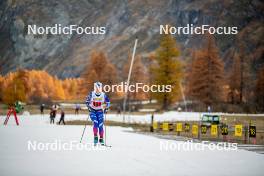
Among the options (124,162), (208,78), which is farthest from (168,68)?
(124,162)

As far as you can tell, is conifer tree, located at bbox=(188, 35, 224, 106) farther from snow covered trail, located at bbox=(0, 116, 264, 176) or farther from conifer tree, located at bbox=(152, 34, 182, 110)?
snow covered trail, located at bbox=(0, 116, 264, 176)

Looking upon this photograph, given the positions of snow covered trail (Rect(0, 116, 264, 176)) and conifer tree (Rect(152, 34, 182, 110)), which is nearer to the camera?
snow covered trail (Rect(0, 116, 264, 176))

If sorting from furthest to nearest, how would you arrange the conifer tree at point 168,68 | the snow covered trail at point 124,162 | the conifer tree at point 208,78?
the conifer tree at point 208,78 → the conifer tree at point 168,68 → the snow covered trail at point 124,162

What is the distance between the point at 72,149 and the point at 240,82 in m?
77.0

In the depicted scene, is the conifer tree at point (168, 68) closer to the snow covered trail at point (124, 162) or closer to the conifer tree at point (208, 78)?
the conifer tree at point (208, 78)

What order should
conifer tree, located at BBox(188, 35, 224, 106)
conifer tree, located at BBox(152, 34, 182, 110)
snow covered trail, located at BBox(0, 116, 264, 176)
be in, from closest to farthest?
snow covered trail, located at BBox(0, 116, 264, 176)
conifer tree, located at BBox(152, 34, 182, 110)
conifer tree, located at BBox(188, 35, 224, 106)

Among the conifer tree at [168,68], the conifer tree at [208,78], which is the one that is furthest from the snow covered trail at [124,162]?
the conifer tree at [208,78]

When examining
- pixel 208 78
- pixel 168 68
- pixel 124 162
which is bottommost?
pixel 124 162

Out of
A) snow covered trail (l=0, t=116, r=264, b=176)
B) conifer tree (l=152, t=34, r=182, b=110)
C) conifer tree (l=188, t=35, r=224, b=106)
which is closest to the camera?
snow covered trail (l=0, t=116, r=264, b=176)

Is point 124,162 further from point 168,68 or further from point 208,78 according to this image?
point 208,78

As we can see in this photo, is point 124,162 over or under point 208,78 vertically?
under

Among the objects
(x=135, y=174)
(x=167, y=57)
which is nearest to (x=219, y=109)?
(x=167, y=57)

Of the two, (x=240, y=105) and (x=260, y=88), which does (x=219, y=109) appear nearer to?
(x=240, y=105)

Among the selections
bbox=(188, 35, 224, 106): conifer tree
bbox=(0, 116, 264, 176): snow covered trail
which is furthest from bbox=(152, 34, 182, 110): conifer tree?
bbox=(0, 116, 264, 176): snow covered trail
